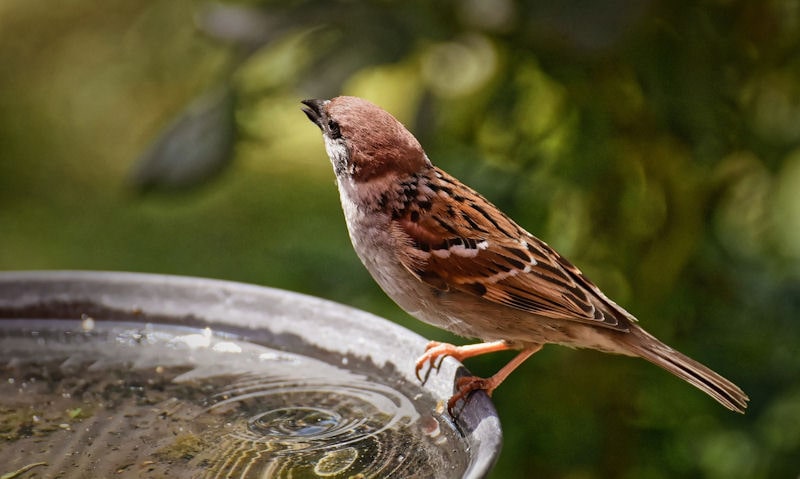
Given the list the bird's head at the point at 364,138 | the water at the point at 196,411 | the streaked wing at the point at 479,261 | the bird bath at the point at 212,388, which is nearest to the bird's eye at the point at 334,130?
the bird's head at the point at 364,138

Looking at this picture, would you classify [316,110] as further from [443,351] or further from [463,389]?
[463,389]

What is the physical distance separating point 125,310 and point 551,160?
1.15 metres

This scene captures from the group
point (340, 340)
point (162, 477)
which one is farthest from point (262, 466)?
point (340, 340)

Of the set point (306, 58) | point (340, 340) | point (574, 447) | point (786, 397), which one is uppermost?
point (306, 58)

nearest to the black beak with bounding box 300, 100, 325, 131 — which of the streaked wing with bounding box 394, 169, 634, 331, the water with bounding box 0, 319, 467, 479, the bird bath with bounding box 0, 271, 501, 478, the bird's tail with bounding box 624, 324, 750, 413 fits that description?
the streaked wing with bounding box 394, 169, 634, 331

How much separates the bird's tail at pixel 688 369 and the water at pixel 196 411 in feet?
1.87

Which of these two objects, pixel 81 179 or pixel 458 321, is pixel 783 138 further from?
pixel 81 179

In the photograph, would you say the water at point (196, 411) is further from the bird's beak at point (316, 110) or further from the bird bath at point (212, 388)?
the bird's beak at point (316, 110)

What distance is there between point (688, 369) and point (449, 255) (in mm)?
571

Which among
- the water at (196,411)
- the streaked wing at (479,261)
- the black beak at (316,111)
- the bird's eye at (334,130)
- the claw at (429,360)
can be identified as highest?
the black beak at (316,111)

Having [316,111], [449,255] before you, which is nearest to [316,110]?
[316,111]

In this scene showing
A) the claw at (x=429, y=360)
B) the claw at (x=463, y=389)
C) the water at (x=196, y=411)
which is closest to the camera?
the water at (x=196, y=411)

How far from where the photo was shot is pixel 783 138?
2791 mm

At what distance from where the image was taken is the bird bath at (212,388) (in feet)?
5.89
